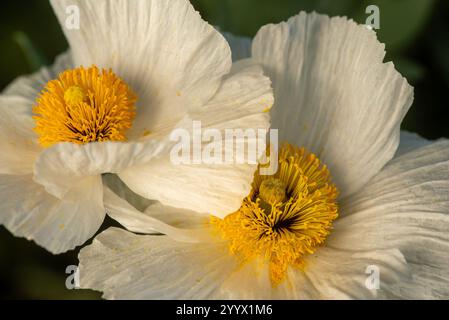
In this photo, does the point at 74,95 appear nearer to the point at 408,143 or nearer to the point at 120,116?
the point at 120,116

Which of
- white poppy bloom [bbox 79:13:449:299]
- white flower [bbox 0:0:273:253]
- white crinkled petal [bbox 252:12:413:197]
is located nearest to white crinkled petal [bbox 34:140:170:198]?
white flower [bbox 0:0:273:253]

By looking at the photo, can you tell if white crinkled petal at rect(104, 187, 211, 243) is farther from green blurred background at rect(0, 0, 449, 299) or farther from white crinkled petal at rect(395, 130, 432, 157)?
white crinkled petal at rect(395, 130, 432, 157)

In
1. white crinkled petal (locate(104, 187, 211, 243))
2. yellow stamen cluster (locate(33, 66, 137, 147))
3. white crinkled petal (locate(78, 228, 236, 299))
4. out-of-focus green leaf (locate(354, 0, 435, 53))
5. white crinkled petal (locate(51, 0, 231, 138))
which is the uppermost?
out-of-focus green leaf (locate(354, 0, 435, 53))

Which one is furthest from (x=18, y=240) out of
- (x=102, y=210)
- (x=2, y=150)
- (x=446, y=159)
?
(x=446, y=159)

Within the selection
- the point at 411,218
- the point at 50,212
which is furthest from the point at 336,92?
the point at 50,212

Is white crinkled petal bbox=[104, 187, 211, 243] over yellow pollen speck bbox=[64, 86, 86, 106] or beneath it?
beneath

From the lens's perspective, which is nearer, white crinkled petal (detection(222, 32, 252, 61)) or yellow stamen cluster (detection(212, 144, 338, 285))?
yellow stamen cluster (detection(212, 144, 338, 285))

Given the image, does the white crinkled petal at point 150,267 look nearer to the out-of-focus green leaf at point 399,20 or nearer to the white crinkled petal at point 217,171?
the white crinkled petal at point 217,171

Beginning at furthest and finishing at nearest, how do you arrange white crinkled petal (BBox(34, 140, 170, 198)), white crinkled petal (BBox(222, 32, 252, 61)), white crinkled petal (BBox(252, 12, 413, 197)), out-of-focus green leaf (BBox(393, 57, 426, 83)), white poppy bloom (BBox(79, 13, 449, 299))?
out-of-focus green leaf (BBox(393, 57, 426, 83)) < white crinkled petal (BBox(222, 32, 252, 61)) < white crinkled petal (BBox(252, 12, 413, 197)) < white poppy bloom (BBox(79, 13, 449, 299)) < white crinkled petal (BBox(34, 140, 170, 198))
